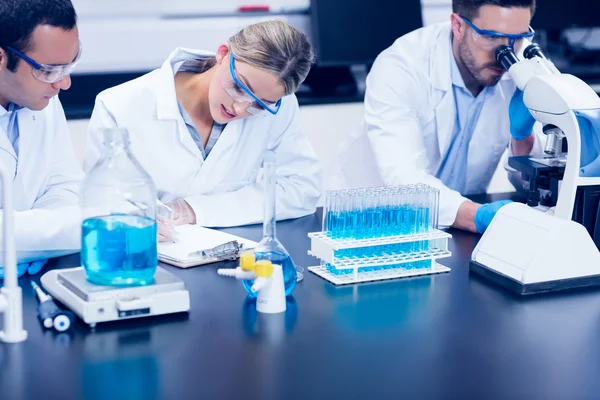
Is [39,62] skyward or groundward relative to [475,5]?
groundward

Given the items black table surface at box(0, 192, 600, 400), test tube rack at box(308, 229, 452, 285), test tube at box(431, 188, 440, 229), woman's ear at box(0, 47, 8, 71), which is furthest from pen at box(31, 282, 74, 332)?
test tube at box(431, 188, 440, 229)

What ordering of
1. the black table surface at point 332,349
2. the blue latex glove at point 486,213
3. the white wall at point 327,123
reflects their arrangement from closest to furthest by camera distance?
the black table surface at point 332,349 → the blue latex glove at point 486,213 → the white wall at point 327,123

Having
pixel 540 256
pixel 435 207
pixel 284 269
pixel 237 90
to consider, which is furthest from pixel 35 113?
pixel 540 256

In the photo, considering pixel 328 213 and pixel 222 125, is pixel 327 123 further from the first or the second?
pixel 328 213

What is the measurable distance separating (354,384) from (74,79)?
2.69 metres

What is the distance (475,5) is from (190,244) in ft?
4.15

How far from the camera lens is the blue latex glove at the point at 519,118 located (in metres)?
2.50

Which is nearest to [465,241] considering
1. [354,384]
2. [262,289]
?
[262,289]

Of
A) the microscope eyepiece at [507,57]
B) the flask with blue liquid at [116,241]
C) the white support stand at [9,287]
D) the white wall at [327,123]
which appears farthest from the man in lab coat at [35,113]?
the white wall at [327,123]

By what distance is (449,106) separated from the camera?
9.32ft

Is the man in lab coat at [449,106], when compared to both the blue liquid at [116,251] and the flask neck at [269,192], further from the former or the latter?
the blue liquid at [116,251]

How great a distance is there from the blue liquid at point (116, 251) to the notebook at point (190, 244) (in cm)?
32

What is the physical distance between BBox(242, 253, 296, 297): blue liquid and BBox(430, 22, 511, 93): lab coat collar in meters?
1.36

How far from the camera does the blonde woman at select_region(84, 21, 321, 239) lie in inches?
Result: 86.7
